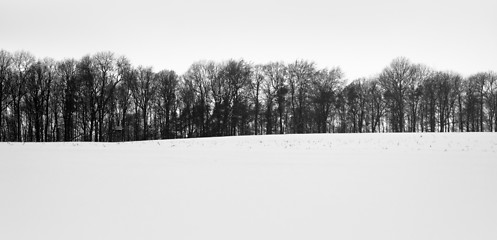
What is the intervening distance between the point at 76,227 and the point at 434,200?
554cm

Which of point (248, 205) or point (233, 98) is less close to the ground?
point (233, 98)

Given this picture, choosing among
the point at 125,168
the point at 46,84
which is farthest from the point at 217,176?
the point at 46,84

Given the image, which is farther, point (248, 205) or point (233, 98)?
point (233, 98)

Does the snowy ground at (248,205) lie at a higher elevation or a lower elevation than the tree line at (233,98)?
lower

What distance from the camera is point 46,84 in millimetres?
34969

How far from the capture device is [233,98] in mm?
40500

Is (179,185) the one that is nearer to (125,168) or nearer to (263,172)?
(263,172)

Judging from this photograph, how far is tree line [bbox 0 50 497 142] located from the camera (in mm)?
36188

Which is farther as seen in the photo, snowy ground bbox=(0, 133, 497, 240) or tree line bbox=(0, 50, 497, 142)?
tree line bbox=(0, 50, 497, 142)

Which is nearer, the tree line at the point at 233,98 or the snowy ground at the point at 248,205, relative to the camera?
the snowy ground at the point at 248,205

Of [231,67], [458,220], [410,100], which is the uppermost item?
[231,67]

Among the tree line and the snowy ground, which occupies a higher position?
the tree line

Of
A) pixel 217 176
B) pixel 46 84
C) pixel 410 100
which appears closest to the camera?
pixel 217 176

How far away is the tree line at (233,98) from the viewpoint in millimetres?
36188
